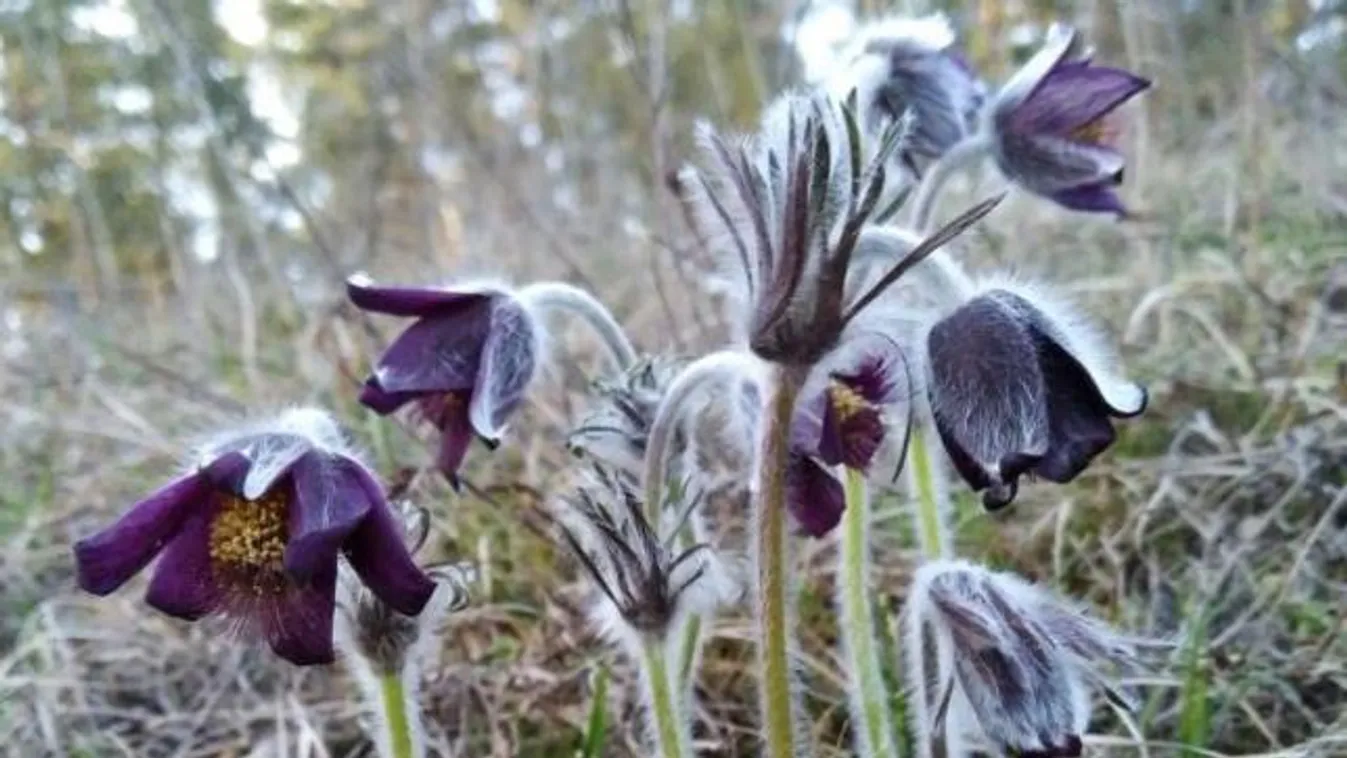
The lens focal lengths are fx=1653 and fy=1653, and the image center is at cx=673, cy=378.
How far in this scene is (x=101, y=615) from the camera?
2.04m

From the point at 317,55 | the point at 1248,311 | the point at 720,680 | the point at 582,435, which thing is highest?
the point at 317,55

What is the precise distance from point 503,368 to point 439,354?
0.05 meters

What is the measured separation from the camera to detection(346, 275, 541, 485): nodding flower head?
4.09 feet

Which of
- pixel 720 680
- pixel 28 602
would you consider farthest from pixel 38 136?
pixel 720 680

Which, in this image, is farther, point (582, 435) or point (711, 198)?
point (582, 435)

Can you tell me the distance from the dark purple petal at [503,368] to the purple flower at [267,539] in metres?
0.14

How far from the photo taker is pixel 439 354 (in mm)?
1272

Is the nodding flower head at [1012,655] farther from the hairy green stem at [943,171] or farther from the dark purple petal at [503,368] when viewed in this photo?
the hairy green stem at [943,171]

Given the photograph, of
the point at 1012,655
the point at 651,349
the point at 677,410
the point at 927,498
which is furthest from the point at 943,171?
the point at 651,349

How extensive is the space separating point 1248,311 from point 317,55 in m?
7.69

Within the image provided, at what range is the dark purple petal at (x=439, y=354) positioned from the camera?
4.11 ft

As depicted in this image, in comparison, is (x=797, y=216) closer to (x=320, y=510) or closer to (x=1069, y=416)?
(x=1069, y=416)

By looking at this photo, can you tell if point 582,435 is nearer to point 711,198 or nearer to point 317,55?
point 711,198

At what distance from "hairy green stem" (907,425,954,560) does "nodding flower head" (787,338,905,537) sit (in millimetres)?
55
